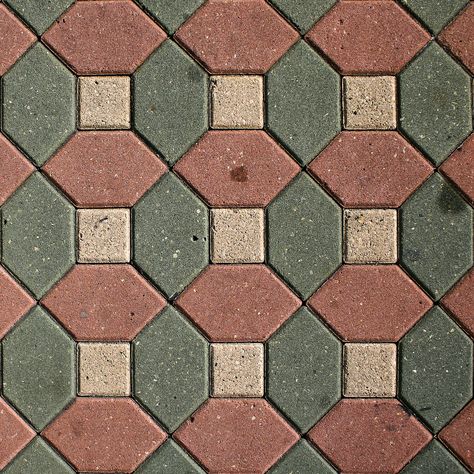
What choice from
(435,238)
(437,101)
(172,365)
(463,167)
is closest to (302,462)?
(172,365)

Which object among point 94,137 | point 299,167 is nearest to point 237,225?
point 299,167

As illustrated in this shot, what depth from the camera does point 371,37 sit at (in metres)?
1.25

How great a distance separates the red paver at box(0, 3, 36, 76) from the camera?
1.26 meters

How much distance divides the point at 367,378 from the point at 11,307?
0.88m

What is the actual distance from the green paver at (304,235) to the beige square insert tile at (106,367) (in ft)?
1.42

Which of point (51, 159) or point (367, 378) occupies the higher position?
point (51, 159)

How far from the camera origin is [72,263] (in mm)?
1264

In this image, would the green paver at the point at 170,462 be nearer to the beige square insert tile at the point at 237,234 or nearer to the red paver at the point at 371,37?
the beige square insert tile at the point at 237,234

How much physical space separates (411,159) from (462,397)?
58 centimetres

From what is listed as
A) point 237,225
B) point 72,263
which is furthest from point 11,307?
point 237,225

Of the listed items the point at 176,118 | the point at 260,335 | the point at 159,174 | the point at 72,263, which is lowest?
the point at 260,335

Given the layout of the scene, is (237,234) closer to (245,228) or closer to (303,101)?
(245,228)

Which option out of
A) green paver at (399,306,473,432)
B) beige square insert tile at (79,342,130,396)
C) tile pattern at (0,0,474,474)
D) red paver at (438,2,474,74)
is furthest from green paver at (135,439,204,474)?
red paver at (438,2,474,74)

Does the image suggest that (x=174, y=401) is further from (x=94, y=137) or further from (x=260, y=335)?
(x=94, y=137)
